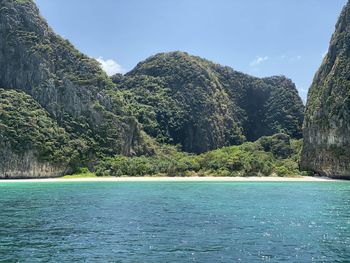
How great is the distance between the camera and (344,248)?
71.8 ft

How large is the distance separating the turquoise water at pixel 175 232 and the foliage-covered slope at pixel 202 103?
4571 inches

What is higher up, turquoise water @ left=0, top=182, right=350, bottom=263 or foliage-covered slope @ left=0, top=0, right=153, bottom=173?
foliage-covered slope @ left=0, top=0, right=153, bottom=173

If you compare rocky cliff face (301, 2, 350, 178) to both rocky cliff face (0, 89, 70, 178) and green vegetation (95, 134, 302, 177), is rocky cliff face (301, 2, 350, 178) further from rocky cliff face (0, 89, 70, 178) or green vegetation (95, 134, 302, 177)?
rocky cliff face (0, 89, 70, 178)

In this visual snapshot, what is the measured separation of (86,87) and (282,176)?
5674cm

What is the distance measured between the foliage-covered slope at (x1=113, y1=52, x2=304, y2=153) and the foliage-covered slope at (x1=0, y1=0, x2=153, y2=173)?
109ft

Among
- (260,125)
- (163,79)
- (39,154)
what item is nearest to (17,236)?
(39,154)

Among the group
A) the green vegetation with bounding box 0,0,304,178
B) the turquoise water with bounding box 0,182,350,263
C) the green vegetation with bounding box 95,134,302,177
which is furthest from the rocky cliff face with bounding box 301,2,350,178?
the turquoise water with bounding box 0,182,350,263

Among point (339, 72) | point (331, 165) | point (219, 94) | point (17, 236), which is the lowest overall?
point (17, 236)

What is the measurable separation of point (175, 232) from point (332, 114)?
71617mm

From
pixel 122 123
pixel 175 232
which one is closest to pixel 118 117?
pixel 122 123

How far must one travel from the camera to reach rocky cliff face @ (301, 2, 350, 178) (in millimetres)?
87500

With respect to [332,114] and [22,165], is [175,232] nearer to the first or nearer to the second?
[332,114]

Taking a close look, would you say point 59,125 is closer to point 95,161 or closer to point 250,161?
point 95,161

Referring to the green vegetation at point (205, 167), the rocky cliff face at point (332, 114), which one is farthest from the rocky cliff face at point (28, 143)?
the rocky cliff face at point (332, 114)
